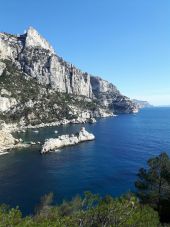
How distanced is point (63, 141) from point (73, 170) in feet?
136

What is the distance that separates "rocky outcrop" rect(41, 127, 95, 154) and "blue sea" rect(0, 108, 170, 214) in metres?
3.65

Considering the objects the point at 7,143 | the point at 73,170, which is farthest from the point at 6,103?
the point at 73,170

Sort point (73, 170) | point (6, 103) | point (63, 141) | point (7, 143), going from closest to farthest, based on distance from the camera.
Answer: point (73, 170) < point (7, 143) < point (63, 141) < point (6, 103)

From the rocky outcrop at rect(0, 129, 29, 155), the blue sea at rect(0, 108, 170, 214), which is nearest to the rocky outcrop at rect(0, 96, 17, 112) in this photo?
the blue sea at rect(0, 108, 170, 214)

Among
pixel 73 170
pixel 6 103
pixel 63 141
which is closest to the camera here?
→ pixel 73 170

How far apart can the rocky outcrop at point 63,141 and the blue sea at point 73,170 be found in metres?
3.65

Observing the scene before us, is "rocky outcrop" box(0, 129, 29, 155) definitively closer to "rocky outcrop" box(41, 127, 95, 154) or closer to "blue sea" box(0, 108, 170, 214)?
"blue sea" box(0, 108, 170, 214)

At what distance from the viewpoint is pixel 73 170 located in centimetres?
9012

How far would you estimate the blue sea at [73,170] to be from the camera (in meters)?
70.6

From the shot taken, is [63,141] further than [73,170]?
Yes

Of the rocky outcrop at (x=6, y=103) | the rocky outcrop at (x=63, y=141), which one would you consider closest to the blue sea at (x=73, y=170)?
the rocky outcrop at (x=63, y=141)

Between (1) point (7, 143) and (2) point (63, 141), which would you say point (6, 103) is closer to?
(2) point (63, 141)

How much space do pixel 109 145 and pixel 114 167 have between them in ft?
122

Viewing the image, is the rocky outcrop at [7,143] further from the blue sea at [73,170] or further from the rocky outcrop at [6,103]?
the rocky outcrop at [6,103]
